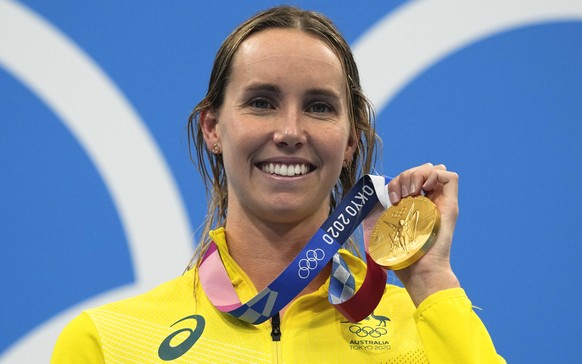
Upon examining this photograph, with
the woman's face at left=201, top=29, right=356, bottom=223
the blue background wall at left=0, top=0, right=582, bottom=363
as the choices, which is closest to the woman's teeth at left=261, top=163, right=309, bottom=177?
the woman's face at left=201, top=29, right=356, bottom=223

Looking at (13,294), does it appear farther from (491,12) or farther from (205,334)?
(491,12)

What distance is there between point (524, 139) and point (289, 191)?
1156mm

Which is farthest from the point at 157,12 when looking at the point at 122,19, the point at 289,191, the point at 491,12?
the point at 289,191

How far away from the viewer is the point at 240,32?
167cm

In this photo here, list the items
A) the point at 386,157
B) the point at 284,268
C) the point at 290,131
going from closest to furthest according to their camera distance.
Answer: the point at 290,131, the point at 284,268, the point at 386,157

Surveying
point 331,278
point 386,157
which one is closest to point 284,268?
point 331,278

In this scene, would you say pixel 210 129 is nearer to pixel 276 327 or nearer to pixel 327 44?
pixel 327 44

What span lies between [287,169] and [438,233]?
0.29 m

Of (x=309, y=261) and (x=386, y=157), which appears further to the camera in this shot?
(x=386, y=157)

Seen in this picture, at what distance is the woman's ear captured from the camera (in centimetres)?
166

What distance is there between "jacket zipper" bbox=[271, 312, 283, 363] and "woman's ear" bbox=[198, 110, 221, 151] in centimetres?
36

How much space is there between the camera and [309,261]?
58.3 inches

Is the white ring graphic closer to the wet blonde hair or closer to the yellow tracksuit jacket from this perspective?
the wet blonde hair

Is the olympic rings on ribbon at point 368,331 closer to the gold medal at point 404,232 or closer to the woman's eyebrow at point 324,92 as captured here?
the gold medal at point 404,232
